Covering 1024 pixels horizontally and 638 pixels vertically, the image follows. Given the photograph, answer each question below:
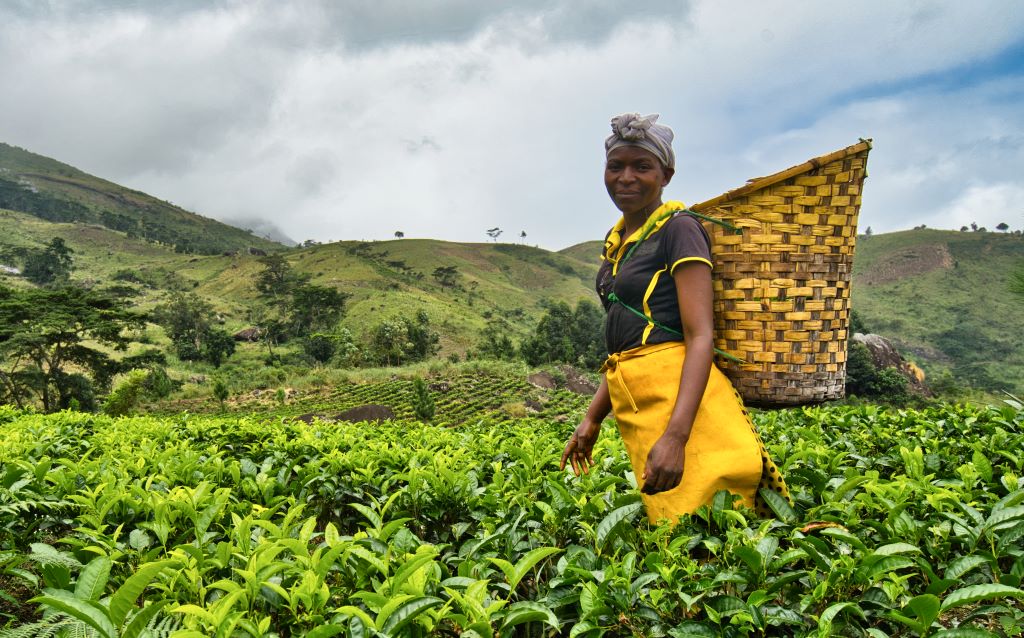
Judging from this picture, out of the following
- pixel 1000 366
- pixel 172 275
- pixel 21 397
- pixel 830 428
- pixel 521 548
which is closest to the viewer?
pixel 521 548

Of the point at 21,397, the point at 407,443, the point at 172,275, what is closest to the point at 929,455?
the point at 407,443

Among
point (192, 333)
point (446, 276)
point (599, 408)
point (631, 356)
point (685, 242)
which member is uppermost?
point (446, 276)

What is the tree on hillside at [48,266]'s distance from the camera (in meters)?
60.1

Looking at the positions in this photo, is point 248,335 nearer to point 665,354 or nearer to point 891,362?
point 891,362

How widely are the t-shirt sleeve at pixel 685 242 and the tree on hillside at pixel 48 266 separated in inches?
2995

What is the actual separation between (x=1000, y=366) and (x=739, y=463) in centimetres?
6809

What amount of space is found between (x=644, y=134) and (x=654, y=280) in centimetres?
51

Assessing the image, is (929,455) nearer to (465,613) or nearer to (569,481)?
(569,481)

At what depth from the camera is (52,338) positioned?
25219mm

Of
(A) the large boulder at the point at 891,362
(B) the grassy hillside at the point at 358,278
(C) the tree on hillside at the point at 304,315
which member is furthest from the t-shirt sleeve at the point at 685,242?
(B) the grassy hillside at the point at 358,278

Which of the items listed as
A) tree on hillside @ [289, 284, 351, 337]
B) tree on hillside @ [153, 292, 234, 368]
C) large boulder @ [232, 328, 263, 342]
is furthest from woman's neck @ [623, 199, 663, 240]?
large boulder @ [232, 328, 263, 342]

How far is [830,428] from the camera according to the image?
3518 millimetres

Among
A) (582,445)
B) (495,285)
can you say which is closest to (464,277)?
(495,285)

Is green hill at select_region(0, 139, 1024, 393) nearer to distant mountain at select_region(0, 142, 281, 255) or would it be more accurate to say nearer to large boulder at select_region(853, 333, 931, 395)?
distant mountain at select_region(0, 142, 281, 255)
